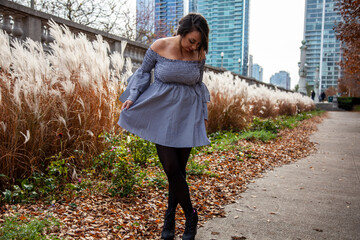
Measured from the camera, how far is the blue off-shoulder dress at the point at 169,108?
86.9 inches

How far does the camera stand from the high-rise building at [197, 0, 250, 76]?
182 ft

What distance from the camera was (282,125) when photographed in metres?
9.27

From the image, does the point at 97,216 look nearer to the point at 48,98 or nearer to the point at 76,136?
the point at 76,136

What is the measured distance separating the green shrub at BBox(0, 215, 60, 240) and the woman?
2.79 ft

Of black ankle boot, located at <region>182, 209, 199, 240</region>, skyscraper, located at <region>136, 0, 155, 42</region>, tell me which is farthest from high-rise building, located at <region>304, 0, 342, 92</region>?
black ankle boot, located at <region>182, 209, 199, 240</region>

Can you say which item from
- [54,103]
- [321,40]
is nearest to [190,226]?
[54,103]

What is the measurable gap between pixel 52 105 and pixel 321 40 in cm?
13841

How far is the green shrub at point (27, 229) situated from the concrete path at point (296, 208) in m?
1.15

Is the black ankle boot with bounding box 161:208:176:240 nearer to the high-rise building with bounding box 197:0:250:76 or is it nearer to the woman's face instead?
the woman's face

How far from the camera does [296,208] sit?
9.90 ft

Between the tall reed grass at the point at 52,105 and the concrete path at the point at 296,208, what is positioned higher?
the tall reed grass at the point at 52,105

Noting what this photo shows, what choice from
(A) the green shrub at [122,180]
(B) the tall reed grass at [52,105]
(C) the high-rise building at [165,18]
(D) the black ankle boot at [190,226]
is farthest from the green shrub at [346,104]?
(D) the black ankle boot at [190,226]

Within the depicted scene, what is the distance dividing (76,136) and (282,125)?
292 inches

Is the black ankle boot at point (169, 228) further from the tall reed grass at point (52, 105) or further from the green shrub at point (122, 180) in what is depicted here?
the tall reed grass at point (52, 105)
